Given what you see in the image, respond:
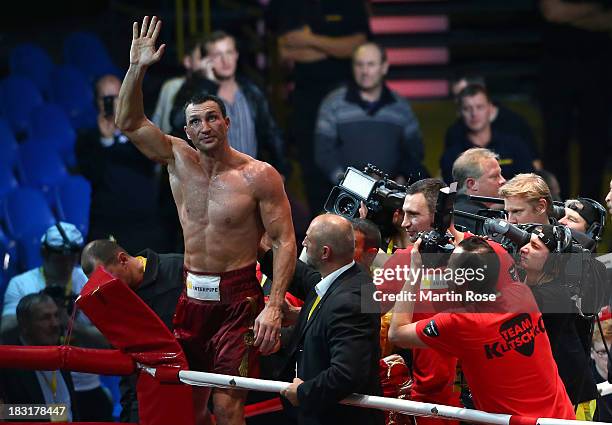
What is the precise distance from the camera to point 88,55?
11258mm

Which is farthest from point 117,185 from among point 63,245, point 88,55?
point 88,55

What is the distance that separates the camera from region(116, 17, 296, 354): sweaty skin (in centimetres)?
566

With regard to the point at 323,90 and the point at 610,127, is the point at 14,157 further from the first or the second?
the point at 610,127

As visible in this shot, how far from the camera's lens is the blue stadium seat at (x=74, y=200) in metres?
9.15

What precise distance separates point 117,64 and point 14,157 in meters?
2.36

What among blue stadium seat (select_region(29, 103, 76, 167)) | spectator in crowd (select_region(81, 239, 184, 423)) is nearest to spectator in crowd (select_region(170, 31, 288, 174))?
blue stadium seat (select_region(29, 103, 76, 167))

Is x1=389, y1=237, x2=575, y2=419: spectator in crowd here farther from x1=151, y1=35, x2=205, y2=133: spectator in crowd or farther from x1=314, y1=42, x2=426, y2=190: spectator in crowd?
x1=151, y1=35, x2=205, y2=133: spectator in crowd

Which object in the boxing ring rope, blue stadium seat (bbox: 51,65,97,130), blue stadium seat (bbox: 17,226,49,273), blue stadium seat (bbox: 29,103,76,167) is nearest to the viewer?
the boxing ring rope

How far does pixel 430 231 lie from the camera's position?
17.6ft

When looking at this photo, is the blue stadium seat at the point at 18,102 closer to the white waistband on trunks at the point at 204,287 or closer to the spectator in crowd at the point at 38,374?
the spectator in crowd at the point at 38,374

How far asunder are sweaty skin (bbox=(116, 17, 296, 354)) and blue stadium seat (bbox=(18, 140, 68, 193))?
3.91m

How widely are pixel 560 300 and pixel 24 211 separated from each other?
4.36 m

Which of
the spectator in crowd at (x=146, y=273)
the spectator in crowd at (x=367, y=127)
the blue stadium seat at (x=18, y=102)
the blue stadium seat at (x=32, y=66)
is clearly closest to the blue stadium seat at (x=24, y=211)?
the blue stadium seat at (x=18, y=102)

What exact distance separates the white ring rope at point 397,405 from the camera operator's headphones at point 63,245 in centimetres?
238
